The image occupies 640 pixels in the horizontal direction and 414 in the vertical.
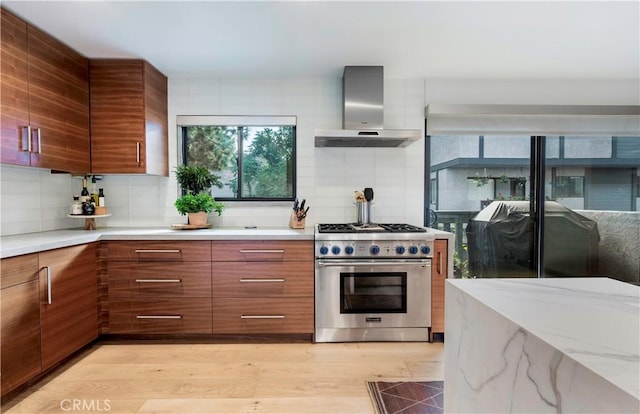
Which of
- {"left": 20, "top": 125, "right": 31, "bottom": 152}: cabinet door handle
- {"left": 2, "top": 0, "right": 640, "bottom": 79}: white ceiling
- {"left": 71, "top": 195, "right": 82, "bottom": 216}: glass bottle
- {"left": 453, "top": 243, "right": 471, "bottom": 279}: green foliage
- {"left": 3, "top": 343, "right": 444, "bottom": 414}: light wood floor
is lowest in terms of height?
{"left": 3, "top": 343, "right": 444, "bottom": 414}: light wood floor

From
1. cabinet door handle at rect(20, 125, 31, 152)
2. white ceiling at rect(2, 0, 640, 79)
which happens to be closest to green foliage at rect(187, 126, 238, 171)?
white ceiling at rect(2, 0, 640, 79)

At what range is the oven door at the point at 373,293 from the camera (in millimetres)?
2389

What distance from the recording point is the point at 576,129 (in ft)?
9.51

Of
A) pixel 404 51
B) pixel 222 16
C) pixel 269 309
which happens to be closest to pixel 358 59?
pixel 404 51

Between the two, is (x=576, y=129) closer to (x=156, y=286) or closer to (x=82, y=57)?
(x=156, y=286)

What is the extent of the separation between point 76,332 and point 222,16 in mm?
2371

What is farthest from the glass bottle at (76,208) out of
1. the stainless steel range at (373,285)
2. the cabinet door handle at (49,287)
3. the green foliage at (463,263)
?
the green foliage at (463,263)

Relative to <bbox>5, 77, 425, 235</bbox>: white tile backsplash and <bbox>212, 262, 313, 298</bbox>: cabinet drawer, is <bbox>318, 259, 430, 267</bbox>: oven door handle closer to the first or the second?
<bbox>212, 262, 313, 298</bbox>: cabinet drawer

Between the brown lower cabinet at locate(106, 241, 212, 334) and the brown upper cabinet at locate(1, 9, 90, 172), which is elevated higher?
the brown upper cabinet at locate(1, 9, 90, 172)

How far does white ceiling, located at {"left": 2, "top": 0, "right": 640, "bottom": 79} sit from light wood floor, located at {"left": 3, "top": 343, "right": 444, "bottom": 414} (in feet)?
7.68

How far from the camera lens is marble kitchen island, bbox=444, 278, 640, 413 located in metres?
0.47

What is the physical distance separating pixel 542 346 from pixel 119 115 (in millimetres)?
3079

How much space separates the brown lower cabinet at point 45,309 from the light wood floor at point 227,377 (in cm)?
18

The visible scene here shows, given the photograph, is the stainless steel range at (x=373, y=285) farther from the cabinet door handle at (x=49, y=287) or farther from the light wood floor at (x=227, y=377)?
the cabinet door handle at (x=49, y=287)
